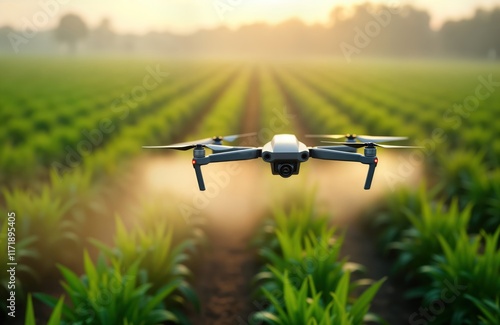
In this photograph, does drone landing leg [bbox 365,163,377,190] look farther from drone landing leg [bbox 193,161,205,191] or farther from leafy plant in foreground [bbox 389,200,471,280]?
leafy plant in foreground [bbox 389,200,471,280]

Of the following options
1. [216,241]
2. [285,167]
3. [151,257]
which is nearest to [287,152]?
[285,167]

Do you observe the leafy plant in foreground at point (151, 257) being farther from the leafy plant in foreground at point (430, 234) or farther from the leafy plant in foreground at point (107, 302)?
the leafy plant in foreground at point (430, 234)

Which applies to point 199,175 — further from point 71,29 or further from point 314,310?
point 71,29

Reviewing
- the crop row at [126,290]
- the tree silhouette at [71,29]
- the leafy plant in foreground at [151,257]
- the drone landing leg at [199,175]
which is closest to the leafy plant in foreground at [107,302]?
the crop row at [126,290]

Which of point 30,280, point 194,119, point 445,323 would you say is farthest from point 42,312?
point 194,119

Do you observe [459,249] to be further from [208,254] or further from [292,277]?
[208,254]

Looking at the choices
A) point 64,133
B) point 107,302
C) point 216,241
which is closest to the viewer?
point 107,302

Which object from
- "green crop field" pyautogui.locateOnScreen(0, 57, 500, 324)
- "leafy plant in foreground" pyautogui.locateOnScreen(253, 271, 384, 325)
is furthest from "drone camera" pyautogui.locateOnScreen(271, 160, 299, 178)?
"leafy plant in foreground" pyautogui.locateOnScreen(253, 271, 384, 325)
